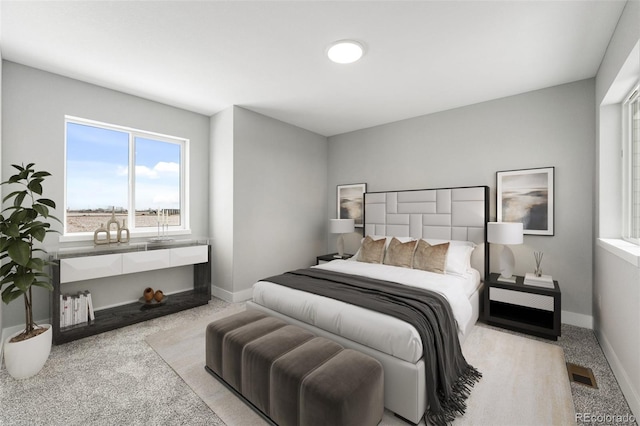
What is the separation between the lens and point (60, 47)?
253cm

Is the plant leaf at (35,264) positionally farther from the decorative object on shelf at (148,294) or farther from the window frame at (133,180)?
the decorative object on shelf at (148,294)

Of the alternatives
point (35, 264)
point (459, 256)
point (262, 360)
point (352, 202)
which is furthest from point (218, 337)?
point (352, 202)

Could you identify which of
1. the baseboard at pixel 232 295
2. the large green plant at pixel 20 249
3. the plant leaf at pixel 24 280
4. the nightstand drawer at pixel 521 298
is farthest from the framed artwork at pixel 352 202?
the plant leaf at pixel 24 280

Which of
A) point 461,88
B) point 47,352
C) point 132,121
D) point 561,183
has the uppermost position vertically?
point 461,88

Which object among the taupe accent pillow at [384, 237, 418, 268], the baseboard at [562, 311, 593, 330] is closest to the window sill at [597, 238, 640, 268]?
the baseboard at [562, 311, 593, 330]

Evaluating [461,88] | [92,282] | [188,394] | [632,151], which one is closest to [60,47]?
[92,282]

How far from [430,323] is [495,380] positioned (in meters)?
0.77

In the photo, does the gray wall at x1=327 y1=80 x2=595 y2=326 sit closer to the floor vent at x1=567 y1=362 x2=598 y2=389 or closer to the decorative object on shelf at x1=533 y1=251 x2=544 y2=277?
the decorative object on shelf at x1=533 y1=251 x2=544 y2=277

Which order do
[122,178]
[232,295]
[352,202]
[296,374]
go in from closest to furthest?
[296,374] → [122,178] → [232,295] → [352,202]

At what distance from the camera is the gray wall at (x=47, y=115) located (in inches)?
110

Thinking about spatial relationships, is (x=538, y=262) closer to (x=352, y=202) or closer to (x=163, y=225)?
(x=352, y=202)

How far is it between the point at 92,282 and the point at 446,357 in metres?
3.89

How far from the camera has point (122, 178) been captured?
3.68m

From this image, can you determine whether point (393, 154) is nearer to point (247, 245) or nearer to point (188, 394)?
point (247, 245)
